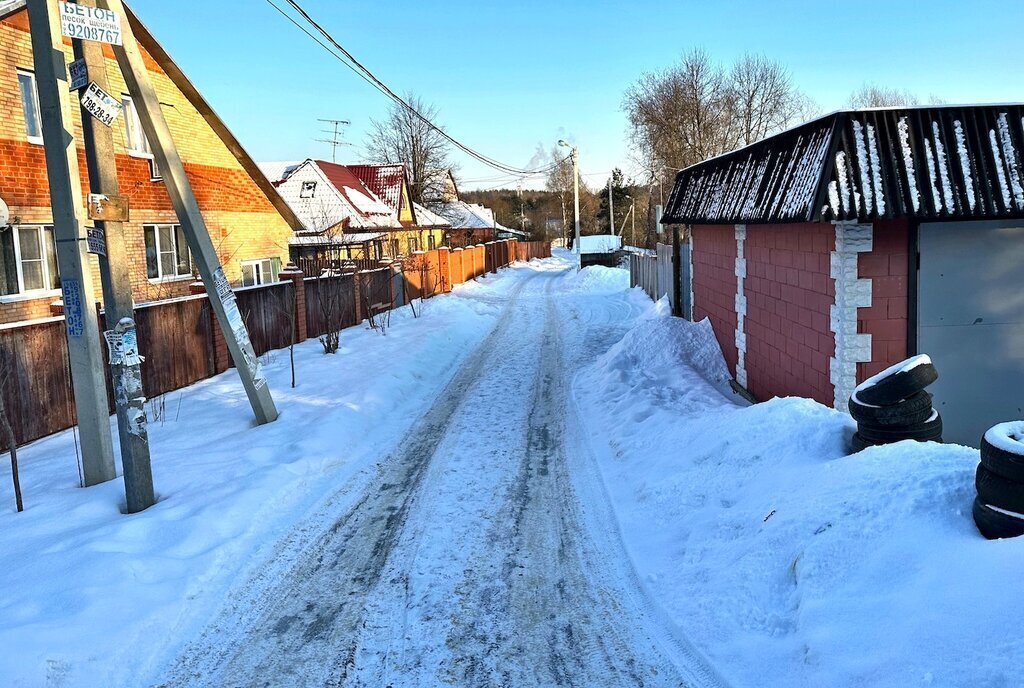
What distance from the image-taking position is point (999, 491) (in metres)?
3.69

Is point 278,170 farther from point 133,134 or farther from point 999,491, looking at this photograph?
point 999,491

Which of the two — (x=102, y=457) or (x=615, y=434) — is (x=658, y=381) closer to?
(x=615, y=434)

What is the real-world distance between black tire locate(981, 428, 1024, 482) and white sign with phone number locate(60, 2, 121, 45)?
6.78 meters

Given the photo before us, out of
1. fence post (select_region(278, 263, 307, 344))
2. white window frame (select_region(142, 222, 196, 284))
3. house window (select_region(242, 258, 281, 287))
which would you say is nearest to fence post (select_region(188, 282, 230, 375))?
fence post (select_region(278, 263, 307, 344))

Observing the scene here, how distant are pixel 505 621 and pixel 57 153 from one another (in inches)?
216

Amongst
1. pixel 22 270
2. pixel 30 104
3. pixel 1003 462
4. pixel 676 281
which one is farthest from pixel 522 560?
pixel 30 104

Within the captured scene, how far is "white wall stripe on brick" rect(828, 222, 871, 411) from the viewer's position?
284 inches

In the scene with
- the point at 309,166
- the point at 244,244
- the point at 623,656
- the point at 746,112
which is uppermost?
the point at 746,112

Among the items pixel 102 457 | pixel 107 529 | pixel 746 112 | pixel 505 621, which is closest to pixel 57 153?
pixel 102 457

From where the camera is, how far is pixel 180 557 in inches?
212

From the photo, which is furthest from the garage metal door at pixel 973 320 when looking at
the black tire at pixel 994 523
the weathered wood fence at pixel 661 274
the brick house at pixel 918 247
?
the weathered wood fence at pixel 661 274

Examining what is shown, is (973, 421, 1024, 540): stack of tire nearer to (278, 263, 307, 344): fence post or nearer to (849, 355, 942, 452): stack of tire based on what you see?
(849, 355, 942, 452): stack of tire

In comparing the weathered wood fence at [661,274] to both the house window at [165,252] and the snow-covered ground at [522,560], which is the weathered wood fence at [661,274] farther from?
the house window at [165,252]

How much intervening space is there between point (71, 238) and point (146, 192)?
11.7 m
